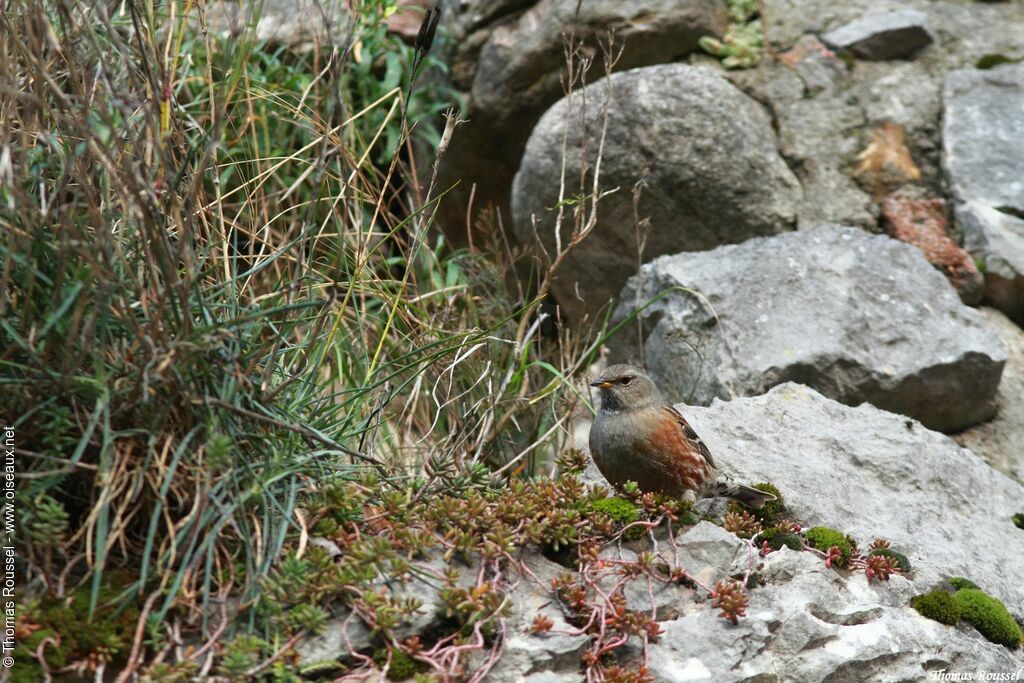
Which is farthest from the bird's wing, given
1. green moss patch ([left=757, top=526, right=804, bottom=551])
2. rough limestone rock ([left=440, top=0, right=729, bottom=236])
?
→ rough limestone rock ([left=440, top=0, right=729, bottom=236])

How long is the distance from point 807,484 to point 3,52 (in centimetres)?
346

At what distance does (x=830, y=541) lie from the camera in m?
3.96

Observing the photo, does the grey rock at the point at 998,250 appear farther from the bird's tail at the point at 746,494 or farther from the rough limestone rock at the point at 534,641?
the rough limestone rock at the point at 534,641

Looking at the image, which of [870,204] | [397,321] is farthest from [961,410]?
[397,321]

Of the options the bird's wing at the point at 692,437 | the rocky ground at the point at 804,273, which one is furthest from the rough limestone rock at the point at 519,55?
the bird's wing at the point at 692,437

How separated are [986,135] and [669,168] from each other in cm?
214

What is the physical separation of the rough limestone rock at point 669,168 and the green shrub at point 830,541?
2.78 meters

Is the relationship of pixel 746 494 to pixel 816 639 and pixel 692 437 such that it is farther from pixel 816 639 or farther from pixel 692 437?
pixel 816 639

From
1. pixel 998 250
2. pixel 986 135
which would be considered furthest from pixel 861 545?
pixel 986 135

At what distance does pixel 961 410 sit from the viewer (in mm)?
5746

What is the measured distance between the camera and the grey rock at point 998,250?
20.6 feet

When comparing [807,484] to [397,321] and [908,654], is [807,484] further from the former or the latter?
[397,321]

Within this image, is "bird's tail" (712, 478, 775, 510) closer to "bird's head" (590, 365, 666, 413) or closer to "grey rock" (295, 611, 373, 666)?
"bird's head" (590, 365, 666, 413)

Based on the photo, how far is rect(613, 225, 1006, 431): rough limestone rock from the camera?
219 inches
